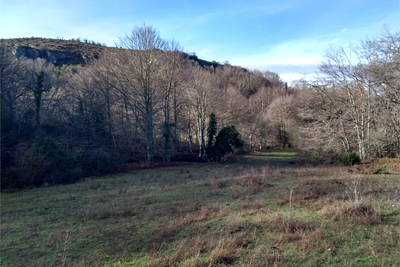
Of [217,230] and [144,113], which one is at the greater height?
[144,113]

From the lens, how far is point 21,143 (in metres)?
23.3

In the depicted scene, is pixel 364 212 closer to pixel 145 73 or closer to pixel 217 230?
pixel 217 230

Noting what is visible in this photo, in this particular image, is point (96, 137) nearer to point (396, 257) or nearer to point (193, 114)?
point (193, 114)

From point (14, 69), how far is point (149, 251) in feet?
90.7

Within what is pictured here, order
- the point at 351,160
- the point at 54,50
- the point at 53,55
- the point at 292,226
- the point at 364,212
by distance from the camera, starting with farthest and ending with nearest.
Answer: the point at 54,50, the point at 53,55, the point at 351,160, the point at 364,212, the point at 292,226

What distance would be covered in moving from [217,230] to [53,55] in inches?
3164

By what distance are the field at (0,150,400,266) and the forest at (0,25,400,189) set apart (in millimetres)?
10407

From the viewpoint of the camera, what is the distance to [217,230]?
685cm

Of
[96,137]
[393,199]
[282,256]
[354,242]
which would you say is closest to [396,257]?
[354,242]

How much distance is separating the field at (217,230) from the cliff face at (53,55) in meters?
71.0

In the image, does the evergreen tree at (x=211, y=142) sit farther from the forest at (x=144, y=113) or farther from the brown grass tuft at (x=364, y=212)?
the brown grass tuft at (x=364, y=212)

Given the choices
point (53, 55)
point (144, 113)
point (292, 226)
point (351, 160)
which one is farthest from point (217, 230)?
point (53, 55)

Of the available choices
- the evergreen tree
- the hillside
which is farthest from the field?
the hillside

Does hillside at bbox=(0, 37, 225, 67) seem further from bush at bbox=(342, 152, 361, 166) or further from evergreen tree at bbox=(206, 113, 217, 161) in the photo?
bush at bbox=(342, 152, 361, 166)
